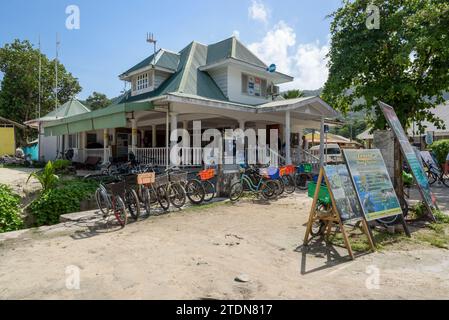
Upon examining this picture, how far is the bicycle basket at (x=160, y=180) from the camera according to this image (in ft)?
26.7

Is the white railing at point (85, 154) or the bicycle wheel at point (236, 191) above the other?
the white railing at point (85, 154)

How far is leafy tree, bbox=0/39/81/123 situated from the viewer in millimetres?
29016

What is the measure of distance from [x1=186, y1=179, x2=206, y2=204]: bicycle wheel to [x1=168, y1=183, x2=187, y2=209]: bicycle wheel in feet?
1.42

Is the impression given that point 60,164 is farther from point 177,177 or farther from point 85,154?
point 177,177

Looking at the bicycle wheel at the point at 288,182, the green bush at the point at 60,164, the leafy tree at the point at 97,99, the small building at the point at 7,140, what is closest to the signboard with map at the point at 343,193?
the bicycle wheel at the point at 288,182

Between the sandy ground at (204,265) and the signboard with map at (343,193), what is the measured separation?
616 millimetres

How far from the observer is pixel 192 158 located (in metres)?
12.5

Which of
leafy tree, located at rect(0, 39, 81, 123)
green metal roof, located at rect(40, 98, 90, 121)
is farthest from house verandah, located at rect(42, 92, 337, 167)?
leafy tree, located at rect(0, 39, 81, 123)

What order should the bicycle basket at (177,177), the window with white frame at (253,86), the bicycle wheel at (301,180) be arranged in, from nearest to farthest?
the bicycle basket at (177,177) < the bicycle wheel at (301,180) < the window with white frame at (253,86)

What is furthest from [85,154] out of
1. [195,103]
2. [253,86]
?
[253,86]

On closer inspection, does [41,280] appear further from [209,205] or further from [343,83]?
[343,83]

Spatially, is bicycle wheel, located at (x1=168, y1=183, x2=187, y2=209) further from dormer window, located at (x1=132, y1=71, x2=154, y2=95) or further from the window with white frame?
the window with white frame

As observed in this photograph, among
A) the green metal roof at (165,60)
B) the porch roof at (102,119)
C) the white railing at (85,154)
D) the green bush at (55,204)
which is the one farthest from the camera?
the white railing at (85,154)

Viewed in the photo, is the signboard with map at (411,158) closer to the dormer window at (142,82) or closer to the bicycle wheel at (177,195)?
the bicycle wheel at (177,195)
